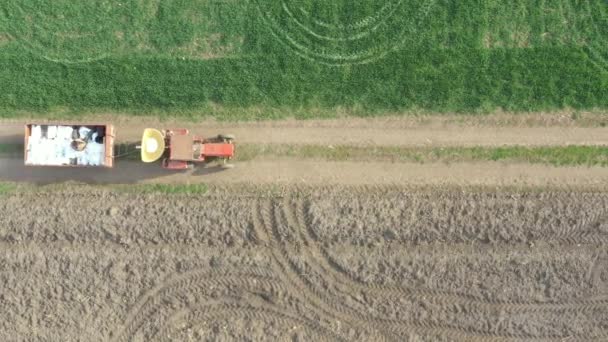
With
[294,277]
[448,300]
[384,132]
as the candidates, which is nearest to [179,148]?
[294,277]

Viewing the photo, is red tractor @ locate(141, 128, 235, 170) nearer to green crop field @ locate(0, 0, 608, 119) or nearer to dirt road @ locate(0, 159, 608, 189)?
dirt road @ locate(0, 159, 608, 189)

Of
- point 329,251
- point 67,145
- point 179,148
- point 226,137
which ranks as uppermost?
point 226,137

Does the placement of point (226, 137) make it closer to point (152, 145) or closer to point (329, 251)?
point (152, 145)

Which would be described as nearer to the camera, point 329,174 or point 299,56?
point 329,174

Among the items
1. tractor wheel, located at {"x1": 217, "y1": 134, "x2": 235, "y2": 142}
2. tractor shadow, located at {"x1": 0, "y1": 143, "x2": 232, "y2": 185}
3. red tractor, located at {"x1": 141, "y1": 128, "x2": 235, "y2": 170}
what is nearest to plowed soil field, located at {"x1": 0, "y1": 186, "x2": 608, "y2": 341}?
tractor shadow, located at {"x1": 0, "y1": 143, "x2": 232, "y2": 185}

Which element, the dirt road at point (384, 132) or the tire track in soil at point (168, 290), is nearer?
the tire track in soil at point (168, 290)

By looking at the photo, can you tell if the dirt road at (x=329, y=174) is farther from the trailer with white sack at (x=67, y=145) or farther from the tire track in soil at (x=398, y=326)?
the tire track in soil at (x=398, y=326)

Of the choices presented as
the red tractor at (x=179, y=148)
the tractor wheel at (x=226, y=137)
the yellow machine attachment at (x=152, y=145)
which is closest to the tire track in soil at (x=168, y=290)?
the red tractor at (x=179, y=148)
